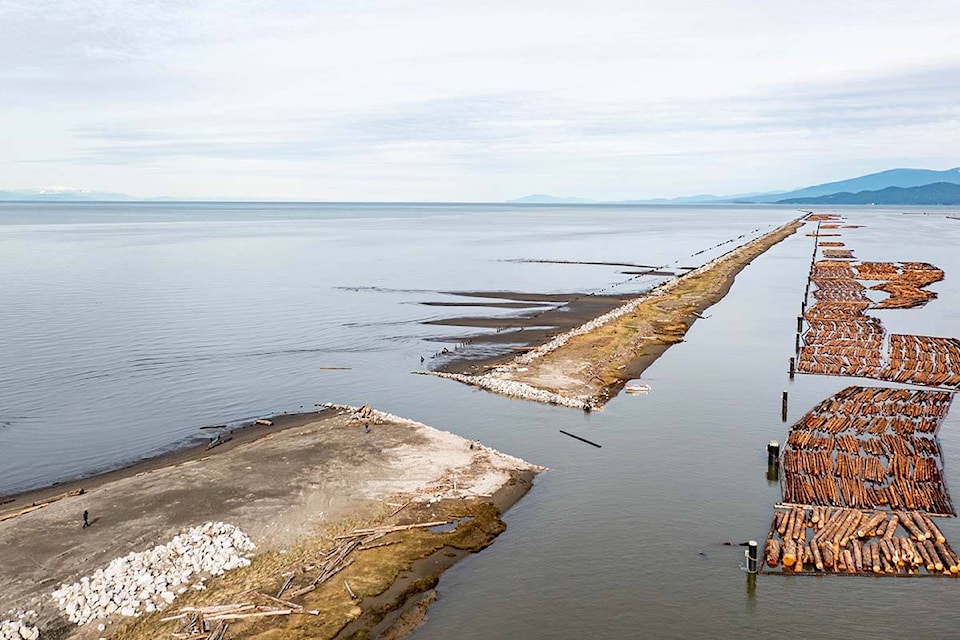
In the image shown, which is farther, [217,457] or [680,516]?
[217,457]

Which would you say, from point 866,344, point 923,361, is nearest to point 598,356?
point 866,344

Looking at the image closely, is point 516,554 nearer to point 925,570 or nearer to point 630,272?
point 925,570

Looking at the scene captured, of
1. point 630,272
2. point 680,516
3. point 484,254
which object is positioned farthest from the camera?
point 484,254

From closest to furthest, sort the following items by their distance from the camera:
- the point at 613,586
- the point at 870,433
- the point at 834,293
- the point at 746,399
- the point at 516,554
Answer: the point at 613,586 → the point at 516,554 → the point at 870,433 → the point at 746,399 → the point at 834,293

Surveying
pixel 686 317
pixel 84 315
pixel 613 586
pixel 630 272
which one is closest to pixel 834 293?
pixel 686 317

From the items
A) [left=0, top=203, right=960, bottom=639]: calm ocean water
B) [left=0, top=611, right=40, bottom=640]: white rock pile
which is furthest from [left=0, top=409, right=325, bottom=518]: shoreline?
[left=0, top=611, right=40, bottom=640]: white rock pile

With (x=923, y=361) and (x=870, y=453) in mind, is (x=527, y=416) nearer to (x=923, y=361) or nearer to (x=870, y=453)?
(x=870, y=453)
